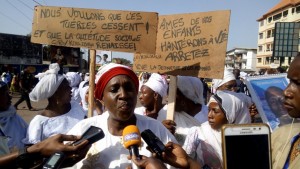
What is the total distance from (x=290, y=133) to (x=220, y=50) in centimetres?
135

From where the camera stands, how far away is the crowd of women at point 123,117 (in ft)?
6.49

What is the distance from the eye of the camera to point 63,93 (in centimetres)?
350

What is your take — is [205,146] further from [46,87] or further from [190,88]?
[46,87]

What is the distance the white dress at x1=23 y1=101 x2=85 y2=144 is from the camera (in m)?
3.10

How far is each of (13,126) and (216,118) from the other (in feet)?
7.47

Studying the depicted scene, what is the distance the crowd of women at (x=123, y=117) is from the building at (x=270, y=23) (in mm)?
57098

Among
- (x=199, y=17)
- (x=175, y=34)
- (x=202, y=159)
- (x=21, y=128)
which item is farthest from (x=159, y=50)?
(x=21, y=128)

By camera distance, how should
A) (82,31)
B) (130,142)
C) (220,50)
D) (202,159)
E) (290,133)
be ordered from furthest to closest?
(82,31), (220,50), (202,159), (290,133), (130,142)

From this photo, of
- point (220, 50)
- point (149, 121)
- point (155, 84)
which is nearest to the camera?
point (149, 121)

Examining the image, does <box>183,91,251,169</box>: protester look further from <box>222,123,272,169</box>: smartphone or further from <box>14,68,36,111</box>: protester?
<box>14,68,36,111</box>: protester

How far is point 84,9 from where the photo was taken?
3139mm

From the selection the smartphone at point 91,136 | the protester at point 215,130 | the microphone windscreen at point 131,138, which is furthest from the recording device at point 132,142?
the protester at point 215,130

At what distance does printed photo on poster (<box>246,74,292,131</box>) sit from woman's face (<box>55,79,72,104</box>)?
2.11m

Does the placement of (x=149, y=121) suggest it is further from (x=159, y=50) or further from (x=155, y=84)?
(x=155, y=84)
